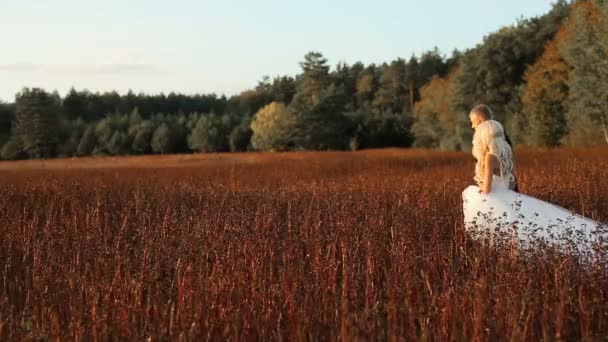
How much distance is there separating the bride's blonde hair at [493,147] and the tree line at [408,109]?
25818 millimetres

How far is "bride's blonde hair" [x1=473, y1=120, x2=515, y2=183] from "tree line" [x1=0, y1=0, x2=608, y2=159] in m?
25.8

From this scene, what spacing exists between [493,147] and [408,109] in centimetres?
7274

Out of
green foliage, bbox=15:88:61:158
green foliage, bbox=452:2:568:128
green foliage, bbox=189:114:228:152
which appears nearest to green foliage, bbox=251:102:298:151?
green foliage, bbox=189:114:228:152

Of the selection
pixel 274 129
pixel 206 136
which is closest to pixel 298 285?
pixel 274 129

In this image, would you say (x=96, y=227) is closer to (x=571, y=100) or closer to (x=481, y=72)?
(x=571, y=100)

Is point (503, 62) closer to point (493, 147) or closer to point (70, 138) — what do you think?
point (70, 138)

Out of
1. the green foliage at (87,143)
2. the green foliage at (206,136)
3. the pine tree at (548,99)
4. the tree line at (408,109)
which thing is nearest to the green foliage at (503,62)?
the tree line at (408,109)

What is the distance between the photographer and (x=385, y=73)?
77875mm

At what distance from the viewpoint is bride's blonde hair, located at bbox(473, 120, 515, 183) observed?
23.4 ft

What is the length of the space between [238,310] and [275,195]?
670 cm

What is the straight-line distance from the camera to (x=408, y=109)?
78562 millimetres

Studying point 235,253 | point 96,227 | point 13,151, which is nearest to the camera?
point 235,253

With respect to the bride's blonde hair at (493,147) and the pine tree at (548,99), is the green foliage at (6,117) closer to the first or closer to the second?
the pine tree at (548,99)

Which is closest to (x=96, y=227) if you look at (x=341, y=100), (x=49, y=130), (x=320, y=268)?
(x=320, y=268)
